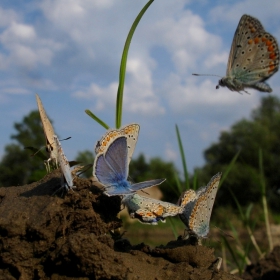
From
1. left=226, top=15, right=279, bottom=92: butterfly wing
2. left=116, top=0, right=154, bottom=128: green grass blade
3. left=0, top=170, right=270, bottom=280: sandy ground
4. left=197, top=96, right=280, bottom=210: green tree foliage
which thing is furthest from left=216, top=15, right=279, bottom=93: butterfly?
left=197, top=96, right=280, bottom=210: green tree foliage

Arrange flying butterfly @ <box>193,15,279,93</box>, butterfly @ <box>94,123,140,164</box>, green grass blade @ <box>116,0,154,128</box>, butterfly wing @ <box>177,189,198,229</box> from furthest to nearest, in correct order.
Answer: flying butterfly @ <box>193,15,279,93</box> → green grass blade @ <box>116,0,154,128</box> → butterfly wing @ <box>177,189,198,229</box> → butterfly @ <box>94,123,140,164</box>

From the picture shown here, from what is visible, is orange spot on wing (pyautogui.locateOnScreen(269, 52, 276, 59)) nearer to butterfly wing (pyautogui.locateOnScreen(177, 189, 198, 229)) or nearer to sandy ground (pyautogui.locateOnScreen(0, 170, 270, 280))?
butterfly wing (pyautogui.locateOnScreen(177, 189, 198, 229))

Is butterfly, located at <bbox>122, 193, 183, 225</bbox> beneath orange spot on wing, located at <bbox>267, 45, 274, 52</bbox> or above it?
beneath

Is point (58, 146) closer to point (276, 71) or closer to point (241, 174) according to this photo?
point (276, 71)

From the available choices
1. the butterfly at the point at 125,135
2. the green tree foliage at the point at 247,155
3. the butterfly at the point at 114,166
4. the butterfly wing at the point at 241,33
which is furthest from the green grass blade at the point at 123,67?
the green tree foliage at the point at 247,155

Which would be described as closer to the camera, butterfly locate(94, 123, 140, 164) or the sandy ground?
the sandy ground

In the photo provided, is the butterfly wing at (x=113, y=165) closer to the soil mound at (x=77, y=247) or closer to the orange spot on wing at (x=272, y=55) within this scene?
the soil mound at (x=77, y=247)
